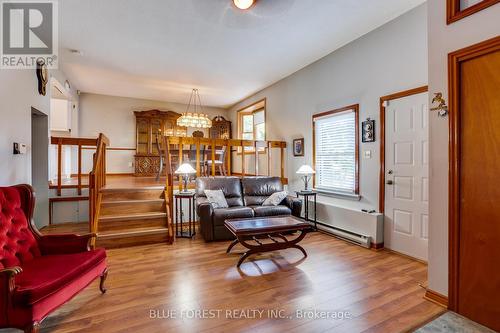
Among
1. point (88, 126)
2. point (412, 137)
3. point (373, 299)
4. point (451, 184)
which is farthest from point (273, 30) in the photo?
point (88, 126)

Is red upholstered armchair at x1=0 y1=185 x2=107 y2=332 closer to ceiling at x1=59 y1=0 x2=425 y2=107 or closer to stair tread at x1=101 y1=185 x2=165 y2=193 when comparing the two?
stair tread at x1=101 y1=185 x2=165 y2=193

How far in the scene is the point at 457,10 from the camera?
6.54 feet

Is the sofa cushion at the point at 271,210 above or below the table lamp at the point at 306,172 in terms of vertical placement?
below

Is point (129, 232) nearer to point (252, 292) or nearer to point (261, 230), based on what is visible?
point (261, 230)

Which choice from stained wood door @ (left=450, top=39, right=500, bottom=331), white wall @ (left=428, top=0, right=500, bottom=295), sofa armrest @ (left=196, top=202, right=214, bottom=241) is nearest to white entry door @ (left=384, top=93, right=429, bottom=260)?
white wall @ (left=428, top=0, right=500, bottom=295)

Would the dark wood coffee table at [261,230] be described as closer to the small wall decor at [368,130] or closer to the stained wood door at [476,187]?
the stained wood door at [476,187]

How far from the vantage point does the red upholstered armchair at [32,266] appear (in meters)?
1.47

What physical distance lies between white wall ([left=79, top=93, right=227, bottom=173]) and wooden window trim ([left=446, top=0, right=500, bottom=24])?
7495 millimetres

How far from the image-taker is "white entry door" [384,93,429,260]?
9.78 feet

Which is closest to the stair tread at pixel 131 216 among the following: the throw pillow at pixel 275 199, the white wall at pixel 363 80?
the throw pillow at pixel 275 199

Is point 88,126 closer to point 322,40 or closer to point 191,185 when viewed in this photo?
point 191,185

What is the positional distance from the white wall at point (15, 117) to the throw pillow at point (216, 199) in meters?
2.51

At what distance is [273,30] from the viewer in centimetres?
350

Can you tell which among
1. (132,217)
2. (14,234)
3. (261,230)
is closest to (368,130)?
(261,230)
